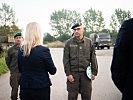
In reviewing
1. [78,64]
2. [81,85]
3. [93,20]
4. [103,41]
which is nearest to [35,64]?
[78,64]

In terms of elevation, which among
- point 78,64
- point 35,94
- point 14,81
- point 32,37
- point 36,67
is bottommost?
point 14,81

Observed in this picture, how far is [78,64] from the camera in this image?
6.31 meters

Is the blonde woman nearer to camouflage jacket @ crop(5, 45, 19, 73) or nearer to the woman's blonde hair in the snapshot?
the woman's blonde hair

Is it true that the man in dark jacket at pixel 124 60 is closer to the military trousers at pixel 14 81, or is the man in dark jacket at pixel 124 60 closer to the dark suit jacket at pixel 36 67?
the dark suit jacket at pixel 36 67

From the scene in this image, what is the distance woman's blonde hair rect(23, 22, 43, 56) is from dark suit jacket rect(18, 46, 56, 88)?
0.06 meters

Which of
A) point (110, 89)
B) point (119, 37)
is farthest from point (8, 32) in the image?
point (119, 37)

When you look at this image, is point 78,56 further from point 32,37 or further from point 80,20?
point 80,20

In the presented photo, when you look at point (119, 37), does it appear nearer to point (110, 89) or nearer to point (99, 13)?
point (110, 89)

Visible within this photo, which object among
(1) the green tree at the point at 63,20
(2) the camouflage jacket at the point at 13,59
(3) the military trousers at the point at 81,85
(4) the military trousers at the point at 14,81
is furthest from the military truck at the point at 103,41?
(1) the green tree at the point at 63,20

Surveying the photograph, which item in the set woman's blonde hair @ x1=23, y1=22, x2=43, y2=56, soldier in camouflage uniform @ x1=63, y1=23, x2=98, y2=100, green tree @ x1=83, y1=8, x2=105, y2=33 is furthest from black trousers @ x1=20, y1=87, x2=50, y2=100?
green tree @ x1=83, y1=8, x2=105, y2=33

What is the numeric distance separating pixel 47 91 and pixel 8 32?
45652mm

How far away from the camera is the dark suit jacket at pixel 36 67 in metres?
4.74

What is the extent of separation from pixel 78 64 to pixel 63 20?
121423 mm

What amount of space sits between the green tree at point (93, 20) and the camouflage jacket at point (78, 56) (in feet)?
315
